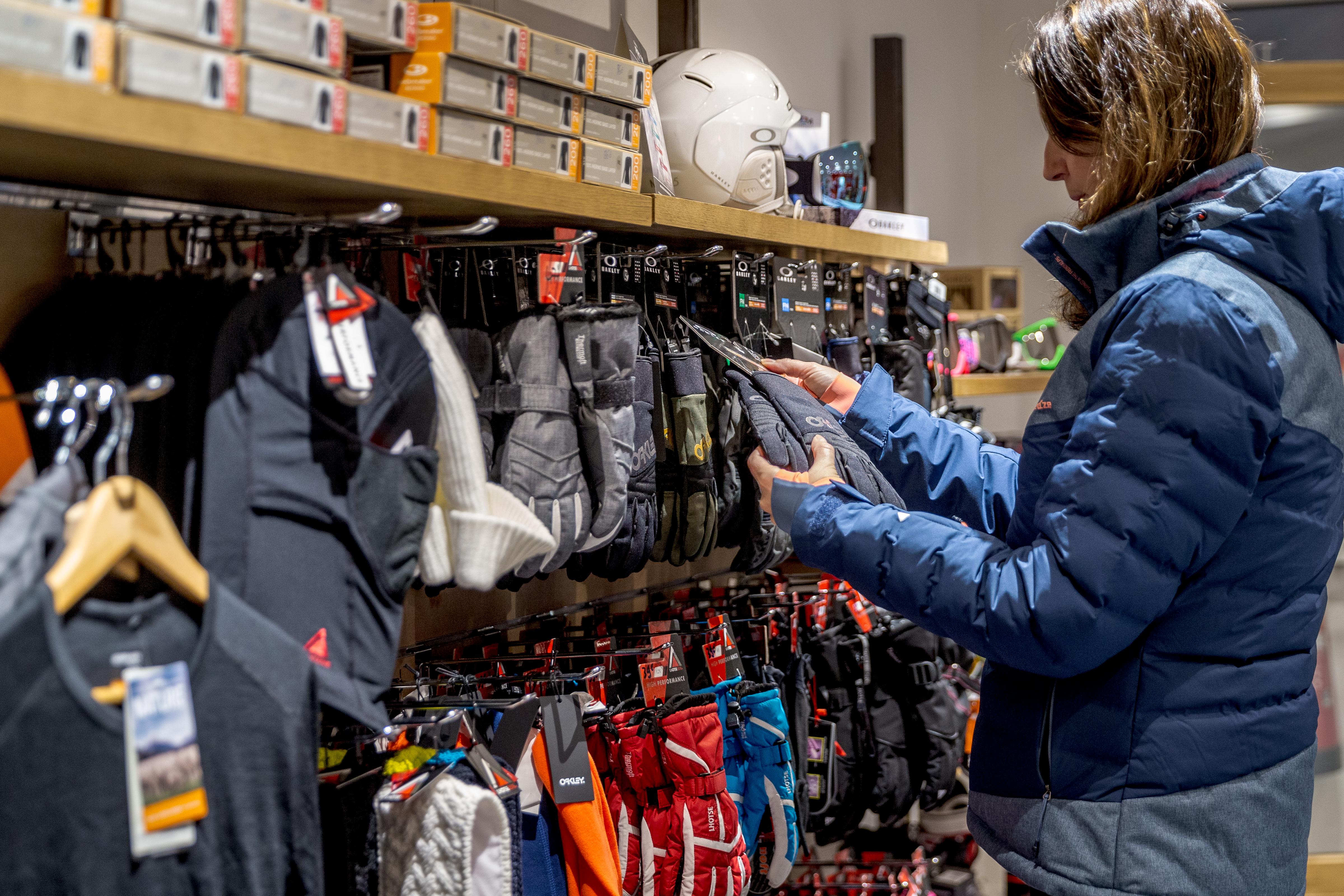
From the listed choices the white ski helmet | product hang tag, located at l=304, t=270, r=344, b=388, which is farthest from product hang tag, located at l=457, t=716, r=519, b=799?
the white ski helmet

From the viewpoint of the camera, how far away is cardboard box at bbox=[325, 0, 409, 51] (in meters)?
1.31

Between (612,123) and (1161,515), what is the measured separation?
0.97 meters

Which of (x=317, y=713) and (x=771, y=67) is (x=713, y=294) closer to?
(x=317, y=713)

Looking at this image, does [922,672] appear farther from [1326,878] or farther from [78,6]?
[78,6]

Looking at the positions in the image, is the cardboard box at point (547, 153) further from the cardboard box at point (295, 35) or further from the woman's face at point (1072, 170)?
the woman's face at point (1072, 170)

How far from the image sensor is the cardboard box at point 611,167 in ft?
5.62

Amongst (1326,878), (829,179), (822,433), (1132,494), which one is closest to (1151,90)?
(1132,494)

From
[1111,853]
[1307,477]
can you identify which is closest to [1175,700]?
[1111,853]

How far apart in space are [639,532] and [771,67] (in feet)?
7.93

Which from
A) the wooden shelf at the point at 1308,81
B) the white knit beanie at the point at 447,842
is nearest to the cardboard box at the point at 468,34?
the white knit beanie at the point at 447,842

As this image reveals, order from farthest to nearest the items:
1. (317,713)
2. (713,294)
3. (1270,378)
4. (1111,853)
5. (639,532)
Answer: (713,294) < (639,532) < (1111,853) < (1270,378) < (317,713)

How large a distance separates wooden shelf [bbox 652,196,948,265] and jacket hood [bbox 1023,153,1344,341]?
2.28 feet

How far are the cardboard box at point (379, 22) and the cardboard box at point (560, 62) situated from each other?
0.66 ft

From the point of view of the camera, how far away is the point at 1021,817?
156cm
